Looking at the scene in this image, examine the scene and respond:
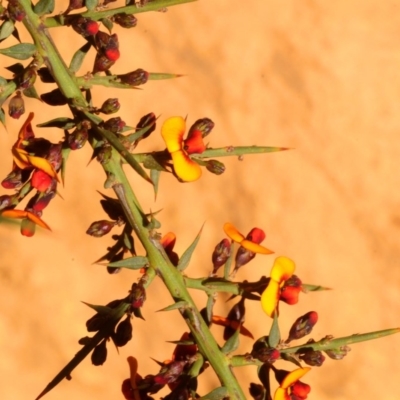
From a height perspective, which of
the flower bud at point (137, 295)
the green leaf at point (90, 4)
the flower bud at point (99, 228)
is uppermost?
the green leaf at point (90, 4)

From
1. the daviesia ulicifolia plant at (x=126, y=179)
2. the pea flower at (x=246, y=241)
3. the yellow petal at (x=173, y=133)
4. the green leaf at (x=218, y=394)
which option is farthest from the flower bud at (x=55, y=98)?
the green leaf at (x=218, y=394)

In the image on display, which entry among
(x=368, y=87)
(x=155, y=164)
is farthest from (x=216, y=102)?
(x=155, y=164)

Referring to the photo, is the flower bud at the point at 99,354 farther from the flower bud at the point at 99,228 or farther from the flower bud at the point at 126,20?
the flower bud at the point at 126,20

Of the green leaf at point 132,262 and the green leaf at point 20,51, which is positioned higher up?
the green leaf at point 20,51

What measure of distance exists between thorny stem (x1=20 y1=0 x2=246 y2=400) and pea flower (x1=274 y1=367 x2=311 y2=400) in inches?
1.6

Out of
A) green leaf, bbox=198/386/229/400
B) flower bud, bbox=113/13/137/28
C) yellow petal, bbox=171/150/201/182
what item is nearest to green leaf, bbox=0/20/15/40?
flower bud, bbox=113/13/137/28

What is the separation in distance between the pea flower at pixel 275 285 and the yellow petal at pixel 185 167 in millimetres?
147

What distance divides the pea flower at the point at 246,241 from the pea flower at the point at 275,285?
3 centimetres

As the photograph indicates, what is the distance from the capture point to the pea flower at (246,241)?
69 centimetres

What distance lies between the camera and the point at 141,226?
64 cm

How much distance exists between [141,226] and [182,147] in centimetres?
9

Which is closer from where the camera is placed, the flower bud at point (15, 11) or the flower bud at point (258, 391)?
the flower bud at point (15, 11)

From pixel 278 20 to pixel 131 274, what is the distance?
0.73 metres

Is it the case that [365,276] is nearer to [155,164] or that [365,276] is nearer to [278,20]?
[278,20]
